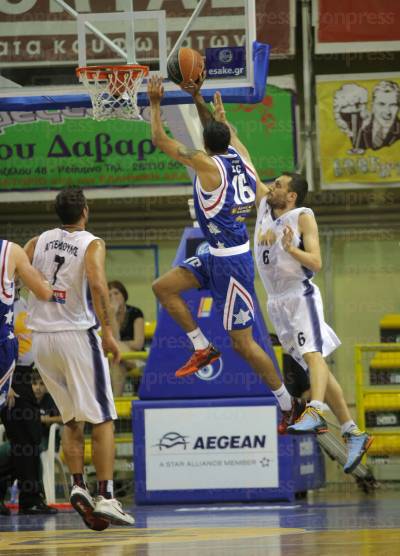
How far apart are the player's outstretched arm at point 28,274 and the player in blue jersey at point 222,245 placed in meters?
1.38

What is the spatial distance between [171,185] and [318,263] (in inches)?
248

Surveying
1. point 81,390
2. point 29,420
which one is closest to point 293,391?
point 29,420

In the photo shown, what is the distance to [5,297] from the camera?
25.7 ft

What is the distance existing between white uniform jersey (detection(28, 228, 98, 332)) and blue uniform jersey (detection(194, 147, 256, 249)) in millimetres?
1061

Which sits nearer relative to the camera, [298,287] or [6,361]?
[6,361]

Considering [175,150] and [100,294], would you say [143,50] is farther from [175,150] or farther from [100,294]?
[100,294]

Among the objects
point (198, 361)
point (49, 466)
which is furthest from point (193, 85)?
point (49, 466)

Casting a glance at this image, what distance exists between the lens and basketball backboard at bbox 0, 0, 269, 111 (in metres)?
10.1

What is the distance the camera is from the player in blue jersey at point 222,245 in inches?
348

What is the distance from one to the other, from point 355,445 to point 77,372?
2385 mm

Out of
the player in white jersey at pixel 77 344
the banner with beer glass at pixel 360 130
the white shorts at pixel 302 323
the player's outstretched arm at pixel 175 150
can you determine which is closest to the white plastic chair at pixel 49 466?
the white shorts at pixel 302 323

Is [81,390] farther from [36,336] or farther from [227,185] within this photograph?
[227,185]

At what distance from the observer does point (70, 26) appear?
13062mm

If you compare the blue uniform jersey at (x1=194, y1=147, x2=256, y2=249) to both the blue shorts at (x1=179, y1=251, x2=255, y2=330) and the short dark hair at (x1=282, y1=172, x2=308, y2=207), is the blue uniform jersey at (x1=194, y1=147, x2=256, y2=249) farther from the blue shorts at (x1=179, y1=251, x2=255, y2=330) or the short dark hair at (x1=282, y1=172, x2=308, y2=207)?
the short dark hair at (x1=282, y1=172, x2=308, y2=207)
